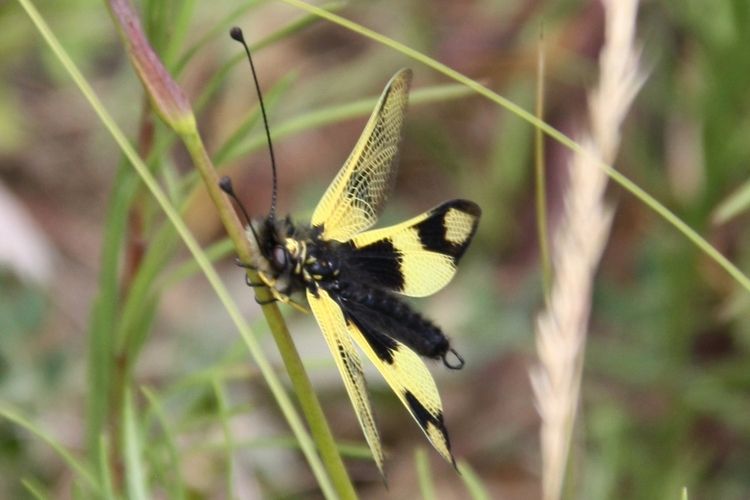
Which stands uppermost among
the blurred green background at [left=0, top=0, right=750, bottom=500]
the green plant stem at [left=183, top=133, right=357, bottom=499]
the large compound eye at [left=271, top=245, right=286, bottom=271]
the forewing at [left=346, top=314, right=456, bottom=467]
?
the blurred green background at [left=0, top=0, right=750, bottom=500]

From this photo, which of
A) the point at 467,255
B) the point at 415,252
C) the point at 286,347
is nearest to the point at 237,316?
the point at 286,347

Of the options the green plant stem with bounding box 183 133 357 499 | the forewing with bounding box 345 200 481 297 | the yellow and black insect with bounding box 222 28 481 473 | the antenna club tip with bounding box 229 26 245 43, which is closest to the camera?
the green plant stem with bounding box 183 133 357 499

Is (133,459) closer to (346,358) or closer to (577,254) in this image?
(346,358)

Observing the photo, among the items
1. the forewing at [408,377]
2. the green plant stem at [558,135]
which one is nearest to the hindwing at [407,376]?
the forewing at [408,377]

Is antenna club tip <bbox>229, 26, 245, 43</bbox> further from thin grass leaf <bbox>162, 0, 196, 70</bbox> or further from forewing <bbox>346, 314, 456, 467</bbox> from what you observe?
forewing <bbox>346, 314, 456, 467</bbox>

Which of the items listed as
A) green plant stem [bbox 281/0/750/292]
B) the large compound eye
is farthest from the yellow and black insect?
green plant stem [bbox 281/0/750/292]

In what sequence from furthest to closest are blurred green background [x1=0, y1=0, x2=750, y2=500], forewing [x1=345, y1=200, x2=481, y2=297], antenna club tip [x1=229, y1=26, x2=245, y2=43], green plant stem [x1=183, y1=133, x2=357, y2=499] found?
A: 1. blurred green background [x1=0, y1=0, x2=750, y2=500]
2. forewing [x1=345, y1=200, x2=481, y2=297]
3. antenna club tip [x1=229, y1=26, x2=245, y2=43]
4. green plant stem [x1=183, y1=133, x2=357, y2=499]
